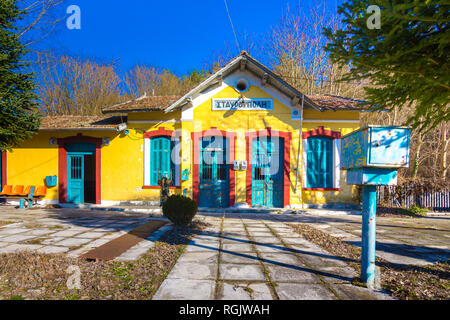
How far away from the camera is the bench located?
10.4 meters

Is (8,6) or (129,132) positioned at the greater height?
(8,6)

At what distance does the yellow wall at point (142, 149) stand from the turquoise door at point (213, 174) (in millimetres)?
509

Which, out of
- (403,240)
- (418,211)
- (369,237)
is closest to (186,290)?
(369,237)

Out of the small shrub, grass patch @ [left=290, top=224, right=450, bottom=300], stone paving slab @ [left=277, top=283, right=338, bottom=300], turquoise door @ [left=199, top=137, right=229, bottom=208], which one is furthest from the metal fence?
stone paving slab @ [left=277, top=283, right=338, bottom=300]

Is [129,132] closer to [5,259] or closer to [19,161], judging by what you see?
[19,161]

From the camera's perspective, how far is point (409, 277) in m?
3.40

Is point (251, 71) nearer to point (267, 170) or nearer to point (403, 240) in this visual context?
point (267, 170)

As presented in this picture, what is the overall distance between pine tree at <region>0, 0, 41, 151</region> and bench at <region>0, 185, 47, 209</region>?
349cm

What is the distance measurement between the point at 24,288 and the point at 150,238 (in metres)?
2.60

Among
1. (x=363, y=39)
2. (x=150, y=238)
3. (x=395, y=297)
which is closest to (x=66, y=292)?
(x=150, y=238)

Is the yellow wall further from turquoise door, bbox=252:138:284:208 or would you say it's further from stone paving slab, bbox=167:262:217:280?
stone paving slab, bbox=167:262:217:280

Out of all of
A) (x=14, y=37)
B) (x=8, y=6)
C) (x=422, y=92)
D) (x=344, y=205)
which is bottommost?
(x=344, y=205)

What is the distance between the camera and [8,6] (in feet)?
23.3

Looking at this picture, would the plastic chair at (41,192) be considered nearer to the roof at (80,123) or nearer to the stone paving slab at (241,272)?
the roof at (80,123)
